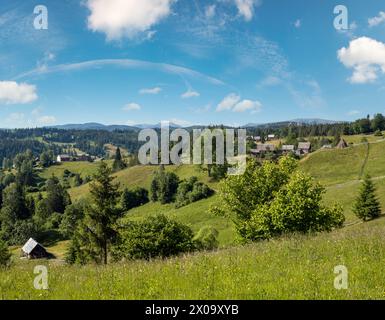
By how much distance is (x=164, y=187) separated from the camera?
135 meters

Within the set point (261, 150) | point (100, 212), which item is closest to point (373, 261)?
point (100, 212)

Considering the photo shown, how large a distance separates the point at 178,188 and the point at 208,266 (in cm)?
11574

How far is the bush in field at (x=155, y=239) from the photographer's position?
1081 inches

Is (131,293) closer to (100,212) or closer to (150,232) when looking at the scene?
(150,232)

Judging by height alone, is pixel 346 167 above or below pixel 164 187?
above

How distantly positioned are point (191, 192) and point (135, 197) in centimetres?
3243

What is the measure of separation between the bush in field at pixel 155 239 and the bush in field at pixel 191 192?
84647mm

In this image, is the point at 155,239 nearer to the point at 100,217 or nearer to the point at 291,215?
the point at 291,215

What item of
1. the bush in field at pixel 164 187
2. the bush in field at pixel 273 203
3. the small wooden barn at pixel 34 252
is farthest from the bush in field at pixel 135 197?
the bush in field at pixel 273 203

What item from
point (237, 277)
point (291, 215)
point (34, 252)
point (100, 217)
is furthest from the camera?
point (34, 252)
